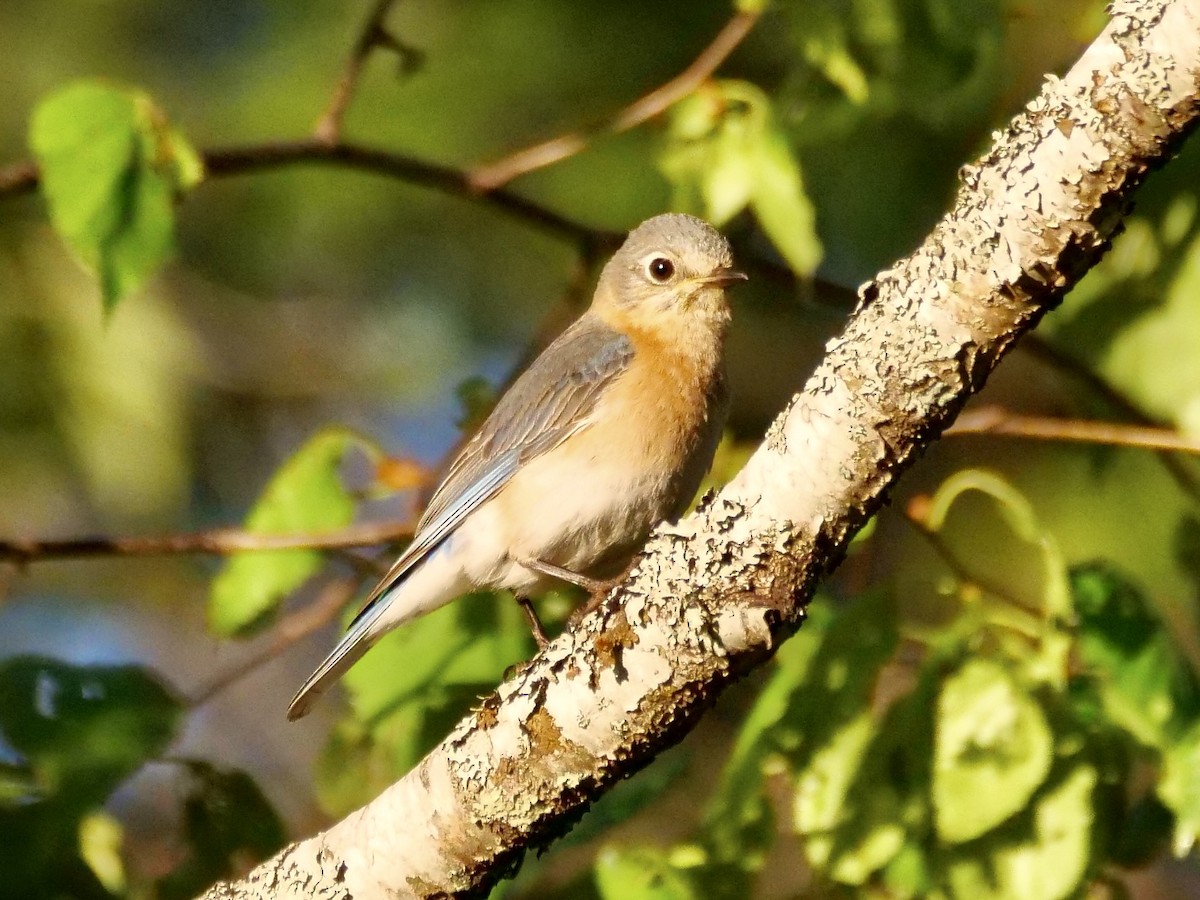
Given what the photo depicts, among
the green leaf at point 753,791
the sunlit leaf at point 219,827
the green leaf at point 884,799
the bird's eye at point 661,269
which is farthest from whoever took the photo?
the bird's eye at point 661,269

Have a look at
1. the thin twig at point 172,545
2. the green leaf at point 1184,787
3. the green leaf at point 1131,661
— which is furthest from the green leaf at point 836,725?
the thin twig at point 172,545

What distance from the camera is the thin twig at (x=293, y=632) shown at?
4.74m

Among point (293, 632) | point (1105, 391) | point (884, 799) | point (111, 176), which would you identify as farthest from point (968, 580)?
point (111, 176)

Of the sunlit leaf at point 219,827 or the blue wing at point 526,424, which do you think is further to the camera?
the blue wing at point 526,424

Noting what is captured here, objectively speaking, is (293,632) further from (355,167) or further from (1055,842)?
(1055,842)

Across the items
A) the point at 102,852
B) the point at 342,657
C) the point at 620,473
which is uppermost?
the point at 620,473

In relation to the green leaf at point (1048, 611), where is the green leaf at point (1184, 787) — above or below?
below

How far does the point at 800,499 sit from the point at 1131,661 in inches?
65.6

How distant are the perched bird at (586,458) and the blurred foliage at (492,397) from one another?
16 cm

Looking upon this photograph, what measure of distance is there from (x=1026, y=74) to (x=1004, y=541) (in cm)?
202

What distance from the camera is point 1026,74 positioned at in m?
6.56

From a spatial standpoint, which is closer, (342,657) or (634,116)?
(342,657)

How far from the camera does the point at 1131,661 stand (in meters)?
4.23

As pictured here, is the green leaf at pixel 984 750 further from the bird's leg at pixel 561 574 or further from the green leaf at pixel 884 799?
the bird's leg at pixel 561 574
